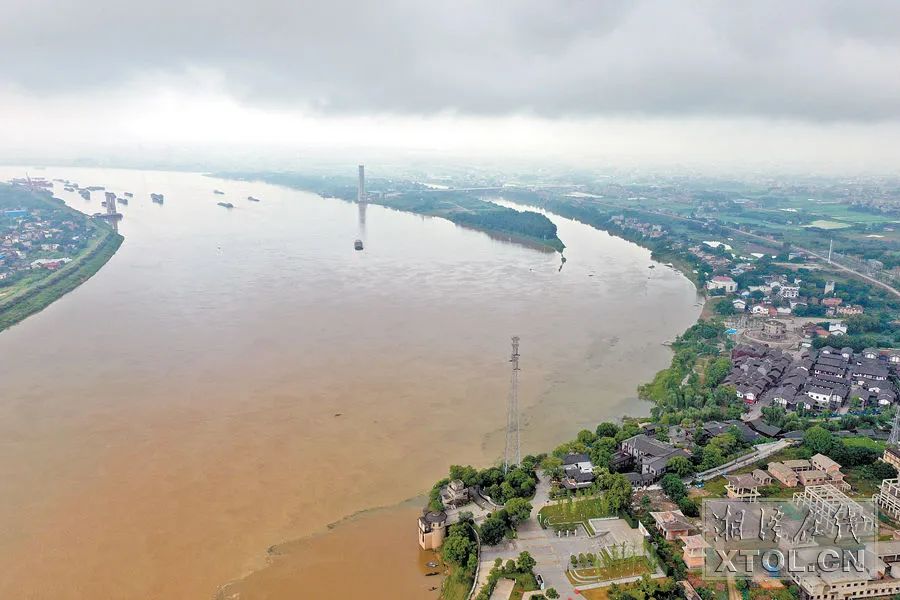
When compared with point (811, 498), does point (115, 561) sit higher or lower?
lower

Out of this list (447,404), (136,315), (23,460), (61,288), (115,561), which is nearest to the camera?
(115,561)

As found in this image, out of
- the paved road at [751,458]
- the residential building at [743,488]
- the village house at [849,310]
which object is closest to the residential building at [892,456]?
the paved road at [751,458]

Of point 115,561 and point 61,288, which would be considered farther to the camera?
point 61,288

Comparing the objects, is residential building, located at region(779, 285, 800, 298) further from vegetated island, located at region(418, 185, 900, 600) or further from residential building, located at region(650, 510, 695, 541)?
residential building, located at region(650, 510, 695, 541)

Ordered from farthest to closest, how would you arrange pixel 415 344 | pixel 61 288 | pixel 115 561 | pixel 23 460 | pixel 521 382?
pixel 61 288 < pixel 415 344 < pixel 521 382 < pixel 23 460 < pixel 115 561

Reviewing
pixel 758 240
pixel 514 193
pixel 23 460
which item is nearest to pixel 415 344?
pixel 23 460

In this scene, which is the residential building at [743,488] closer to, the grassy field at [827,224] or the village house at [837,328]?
the village house at [837,328]

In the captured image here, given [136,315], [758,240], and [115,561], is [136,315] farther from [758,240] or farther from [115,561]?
[758,240]
